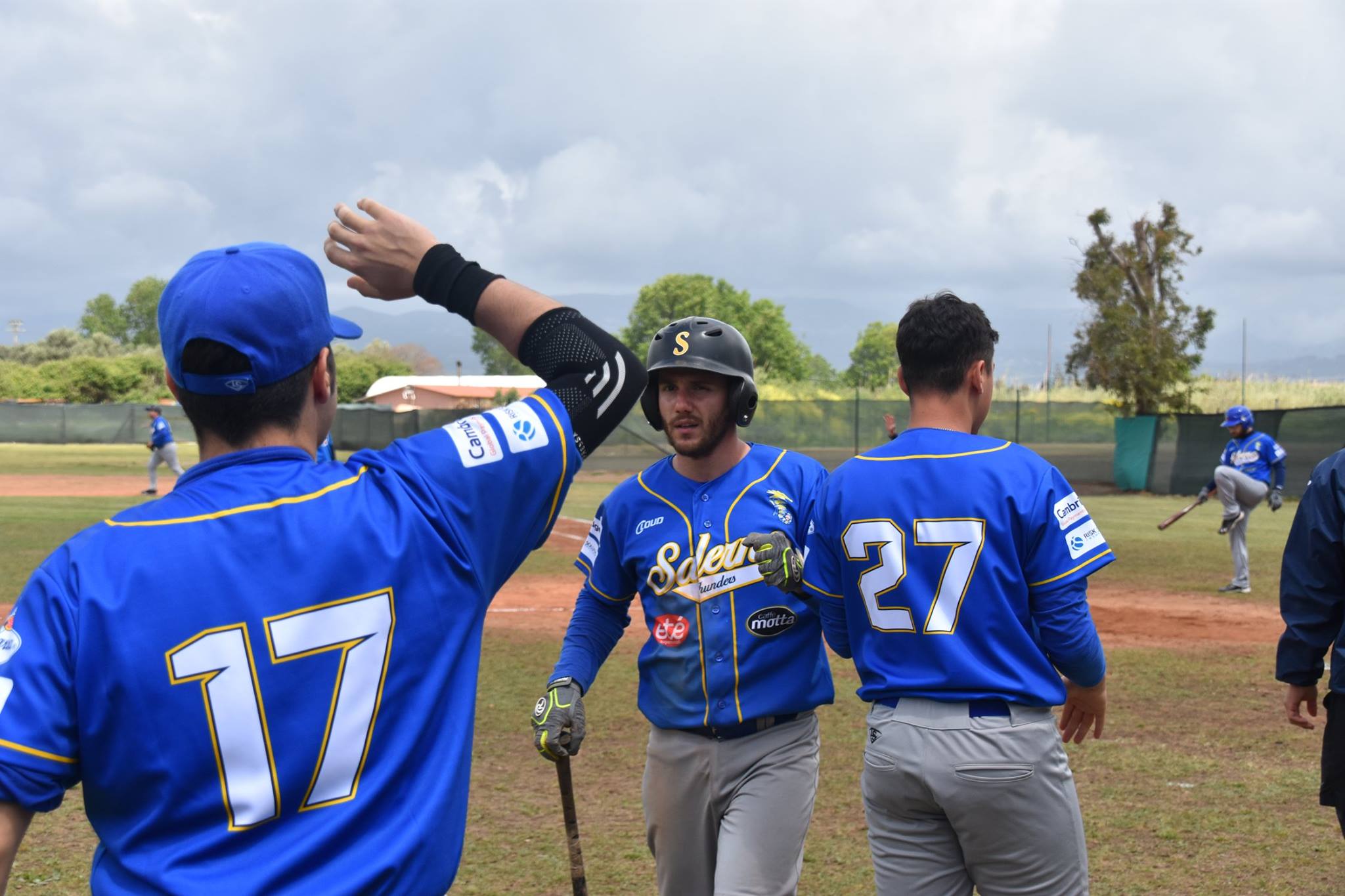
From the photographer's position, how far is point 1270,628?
11.3m

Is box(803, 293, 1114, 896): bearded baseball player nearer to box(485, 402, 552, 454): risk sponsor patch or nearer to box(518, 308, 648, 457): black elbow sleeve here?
box(518, 308, 648, 457): black elbow sleeve

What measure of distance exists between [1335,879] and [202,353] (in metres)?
5.32

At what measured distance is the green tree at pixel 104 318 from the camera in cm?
16512

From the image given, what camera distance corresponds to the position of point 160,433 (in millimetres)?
25188

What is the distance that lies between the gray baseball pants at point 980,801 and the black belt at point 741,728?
56 cm

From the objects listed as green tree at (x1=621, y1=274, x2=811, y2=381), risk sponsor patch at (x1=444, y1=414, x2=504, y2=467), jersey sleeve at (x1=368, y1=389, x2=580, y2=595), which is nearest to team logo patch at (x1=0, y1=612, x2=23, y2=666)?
jersey sleeve at (x1=368, y1=389, x2=580, y2=595)

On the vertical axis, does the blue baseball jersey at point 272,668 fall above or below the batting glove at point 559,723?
above

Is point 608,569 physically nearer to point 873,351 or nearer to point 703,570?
point 703,570

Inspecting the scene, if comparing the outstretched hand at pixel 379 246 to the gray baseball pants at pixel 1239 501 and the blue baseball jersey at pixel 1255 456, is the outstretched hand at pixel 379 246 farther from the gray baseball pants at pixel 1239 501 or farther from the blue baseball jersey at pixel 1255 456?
the blue baseball jersey at pixel 1255 456

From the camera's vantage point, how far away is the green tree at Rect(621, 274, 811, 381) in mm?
104188

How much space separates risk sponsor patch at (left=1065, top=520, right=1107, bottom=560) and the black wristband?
179 centimetres

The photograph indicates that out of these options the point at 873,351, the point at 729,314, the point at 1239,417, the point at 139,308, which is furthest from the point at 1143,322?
the point at 139,308

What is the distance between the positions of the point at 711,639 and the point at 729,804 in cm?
52

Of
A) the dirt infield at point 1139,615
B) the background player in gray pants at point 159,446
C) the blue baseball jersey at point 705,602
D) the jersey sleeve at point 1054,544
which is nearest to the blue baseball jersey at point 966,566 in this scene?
the jersey sleeve at point 1054,544
